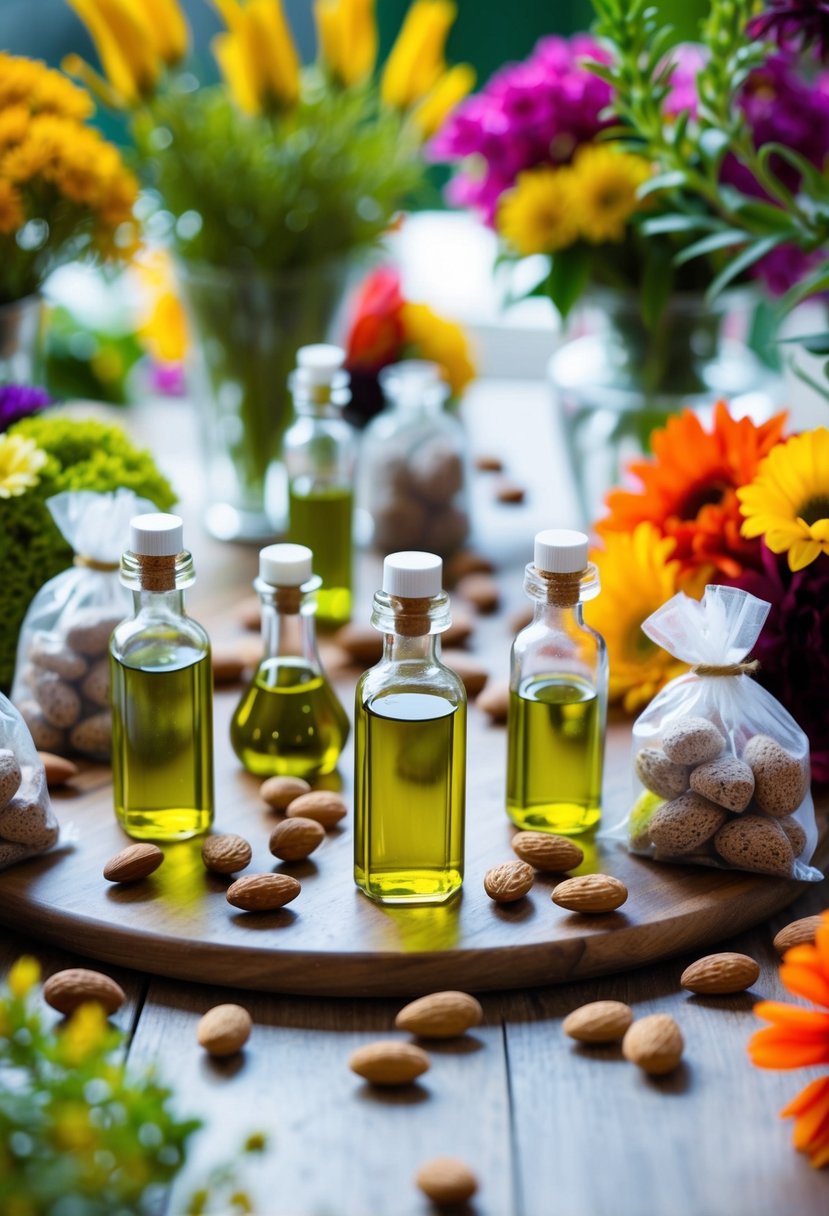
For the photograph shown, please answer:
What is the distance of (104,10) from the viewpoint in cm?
141

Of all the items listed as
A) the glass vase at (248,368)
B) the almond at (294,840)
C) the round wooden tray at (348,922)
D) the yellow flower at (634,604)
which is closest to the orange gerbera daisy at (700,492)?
the yellow flower at (634,604)

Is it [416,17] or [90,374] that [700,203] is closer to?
[416,17]

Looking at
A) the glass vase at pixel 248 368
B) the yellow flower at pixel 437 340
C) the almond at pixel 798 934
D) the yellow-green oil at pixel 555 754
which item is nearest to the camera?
the almond at pixel 798 934

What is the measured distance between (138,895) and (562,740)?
1.00ft

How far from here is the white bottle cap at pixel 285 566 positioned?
3.65ft

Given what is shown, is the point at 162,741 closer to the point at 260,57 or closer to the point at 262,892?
the point at 262,892

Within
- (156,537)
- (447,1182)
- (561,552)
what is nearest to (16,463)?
(156,537)

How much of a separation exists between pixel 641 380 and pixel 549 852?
61 cm

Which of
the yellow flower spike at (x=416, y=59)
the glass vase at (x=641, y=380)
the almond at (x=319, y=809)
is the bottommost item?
the almond at (x=319, y=809)

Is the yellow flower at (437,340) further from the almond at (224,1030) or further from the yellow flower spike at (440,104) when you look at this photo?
the almond at (224,1030)

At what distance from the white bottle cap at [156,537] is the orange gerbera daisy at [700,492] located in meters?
0.37

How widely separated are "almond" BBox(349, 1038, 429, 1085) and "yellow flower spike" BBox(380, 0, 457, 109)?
3.40ft

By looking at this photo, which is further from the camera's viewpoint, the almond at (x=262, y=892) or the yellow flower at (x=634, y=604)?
the yellow flower at (x=634, y=604)

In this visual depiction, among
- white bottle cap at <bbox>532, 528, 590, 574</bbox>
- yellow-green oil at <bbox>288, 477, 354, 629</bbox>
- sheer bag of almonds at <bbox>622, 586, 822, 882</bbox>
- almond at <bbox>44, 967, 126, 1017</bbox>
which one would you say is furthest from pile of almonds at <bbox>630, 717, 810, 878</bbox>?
yellow-green oil at <bbox>288, 477, 354, 629</bbox>
